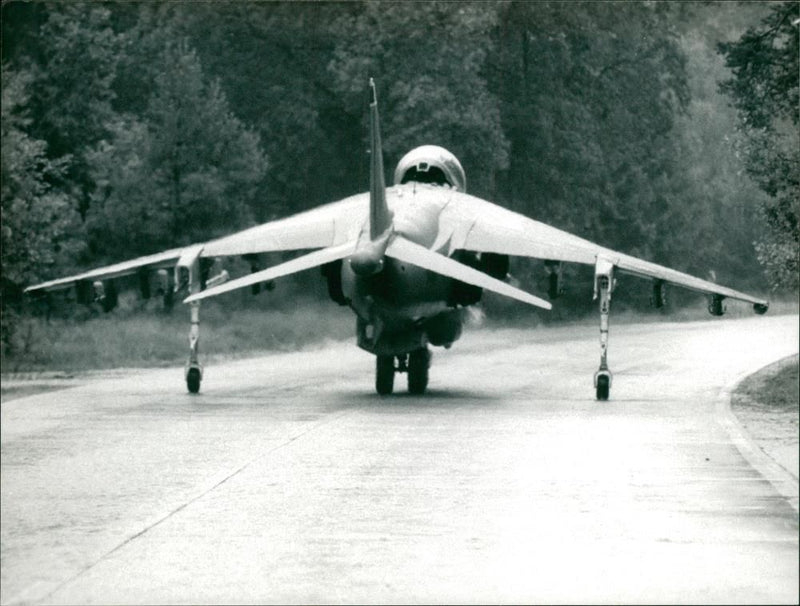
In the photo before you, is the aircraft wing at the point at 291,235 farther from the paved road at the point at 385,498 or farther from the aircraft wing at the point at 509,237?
the paved road at the point at 385,498

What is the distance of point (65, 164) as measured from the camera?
85.9 ft

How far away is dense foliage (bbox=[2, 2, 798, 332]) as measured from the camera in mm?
19797

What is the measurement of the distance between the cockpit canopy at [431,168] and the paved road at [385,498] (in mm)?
3867

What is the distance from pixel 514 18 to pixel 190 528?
10.8 meters

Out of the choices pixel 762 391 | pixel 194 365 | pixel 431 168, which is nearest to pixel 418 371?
pixel 431 168

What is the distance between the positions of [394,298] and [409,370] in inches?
122

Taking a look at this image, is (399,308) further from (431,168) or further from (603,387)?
(431,168)

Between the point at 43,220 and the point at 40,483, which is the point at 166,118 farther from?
the point at 40,483

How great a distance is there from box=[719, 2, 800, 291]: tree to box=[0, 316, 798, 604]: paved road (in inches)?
85.2

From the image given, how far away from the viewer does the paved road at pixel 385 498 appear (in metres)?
9.18

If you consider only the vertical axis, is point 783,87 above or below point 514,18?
below

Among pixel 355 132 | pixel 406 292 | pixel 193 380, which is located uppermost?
pixel 355 132

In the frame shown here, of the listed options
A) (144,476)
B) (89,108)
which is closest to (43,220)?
(89,108)

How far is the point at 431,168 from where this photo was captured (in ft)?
101
